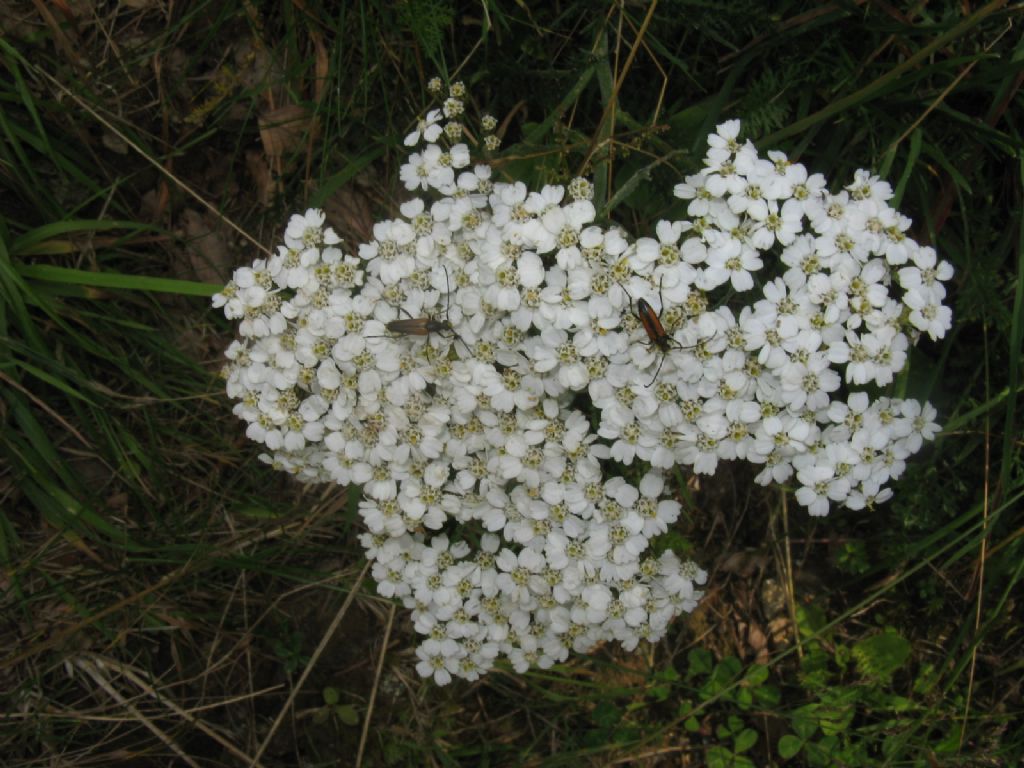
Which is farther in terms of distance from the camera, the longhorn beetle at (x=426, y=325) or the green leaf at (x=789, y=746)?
the green leaf at (x=789, y=746)

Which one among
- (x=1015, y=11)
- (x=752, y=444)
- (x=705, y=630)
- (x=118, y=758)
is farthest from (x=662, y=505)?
(x=118, y=758)

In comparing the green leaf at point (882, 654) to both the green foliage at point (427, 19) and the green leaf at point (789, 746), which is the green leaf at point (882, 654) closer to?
the green leaf at point (789, 746)

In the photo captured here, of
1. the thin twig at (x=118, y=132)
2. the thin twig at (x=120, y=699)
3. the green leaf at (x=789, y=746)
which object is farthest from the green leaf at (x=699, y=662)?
the thin twig at (x=118, y=132)

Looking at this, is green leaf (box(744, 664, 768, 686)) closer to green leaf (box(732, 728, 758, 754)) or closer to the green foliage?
green leaf (box(732, 728, 758, 754))

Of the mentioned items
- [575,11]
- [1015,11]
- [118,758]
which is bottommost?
[118,758]

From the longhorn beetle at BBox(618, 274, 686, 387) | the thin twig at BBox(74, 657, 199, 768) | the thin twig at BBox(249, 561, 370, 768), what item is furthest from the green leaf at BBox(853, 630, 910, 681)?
the thin twig at BBox(74, 657, 199, 768)

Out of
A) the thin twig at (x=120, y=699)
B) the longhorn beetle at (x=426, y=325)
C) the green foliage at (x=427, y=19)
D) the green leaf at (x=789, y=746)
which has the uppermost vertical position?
the green foliage at (x=427, y=19)

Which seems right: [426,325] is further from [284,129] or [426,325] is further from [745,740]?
[745,740]

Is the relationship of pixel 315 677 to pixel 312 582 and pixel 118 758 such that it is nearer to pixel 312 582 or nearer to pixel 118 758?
pixel 312 582
